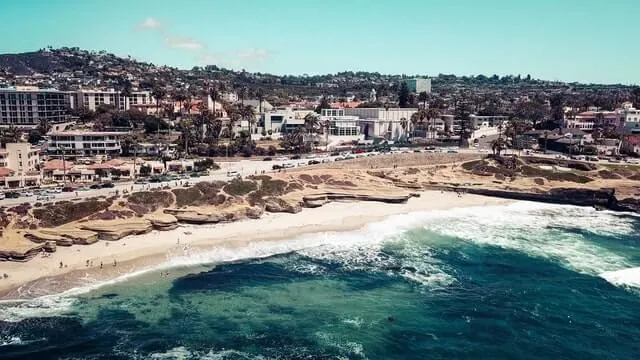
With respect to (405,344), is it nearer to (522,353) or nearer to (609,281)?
(522,353)

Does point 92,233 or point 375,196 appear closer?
point 92,233

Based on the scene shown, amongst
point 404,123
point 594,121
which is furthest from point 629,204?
point 594,121

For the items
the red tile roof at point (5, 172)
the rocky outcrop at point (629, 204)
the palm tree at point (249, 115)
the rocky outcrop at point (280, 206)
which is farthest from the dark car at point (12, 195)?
the rocky outcrop at point (629, 204)

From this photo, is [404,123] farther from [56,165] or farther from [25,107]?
[25,107]

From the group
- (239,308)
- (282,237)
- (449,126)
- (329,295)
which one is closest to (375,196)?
(282,237)

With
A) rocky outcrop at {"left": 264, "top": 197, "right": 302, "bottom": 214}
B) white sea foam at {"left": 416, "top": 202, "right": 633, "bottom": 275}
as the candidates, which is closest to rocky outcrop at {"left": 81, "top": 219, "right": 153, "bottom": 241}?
rocky outcrop at {"left": 264, "top": 197, "right": 302, "bottom": 214}

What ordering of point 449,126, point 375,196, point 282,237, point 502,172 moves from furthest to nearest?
point 449,126 < point 502,172 < point 375,196 < point 282,237
